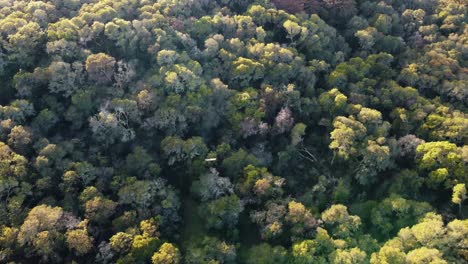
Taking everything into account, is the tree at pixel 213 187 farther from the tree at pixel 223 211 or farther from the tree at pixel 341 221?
the tree at pixel 341 221

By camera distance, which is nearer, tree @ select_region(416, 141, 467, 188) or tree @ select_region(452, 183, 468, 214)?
tree @ select_region(452, 183, 468, 214)

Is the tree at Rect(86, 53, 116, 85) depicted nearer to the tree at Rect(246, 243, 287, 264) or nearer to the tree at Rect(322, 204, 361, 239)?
the tree at Rect(246, 243, 287, 264)

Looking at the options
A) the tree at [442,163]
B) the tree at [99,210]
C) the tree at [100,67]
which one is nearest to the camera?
the tree at [99,210]

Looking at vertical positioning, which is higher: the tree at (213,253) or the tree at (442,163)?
the tree at (442,163)

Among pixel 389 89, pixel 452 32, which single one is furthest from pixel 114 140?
pixel 452 32

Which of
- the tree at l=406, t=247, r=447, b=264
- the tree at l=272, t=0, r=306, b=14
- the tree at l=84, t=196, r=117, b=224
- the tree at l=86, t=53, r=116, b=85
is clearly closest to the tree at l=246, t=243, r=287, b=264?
the tree at l=406, t=247, r=447, b=264

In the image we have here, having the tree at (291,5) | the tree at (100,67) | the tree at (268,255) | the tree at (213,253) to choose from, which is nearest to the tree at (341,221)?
the tree at (268,255)

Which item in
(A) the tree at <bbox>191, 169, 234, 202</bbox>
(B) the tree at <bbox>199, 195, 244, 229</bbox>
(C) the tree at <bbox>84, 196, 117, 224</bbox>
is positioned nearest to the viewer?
(C) the tree at <bbox>84, 196, 117, 224</bbox>

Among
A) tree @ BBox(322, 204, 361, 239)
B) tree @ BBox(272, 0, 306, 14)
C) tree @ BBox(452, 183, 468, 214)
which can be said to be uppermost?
tree @ BBox(272, 0, 306, 14)
